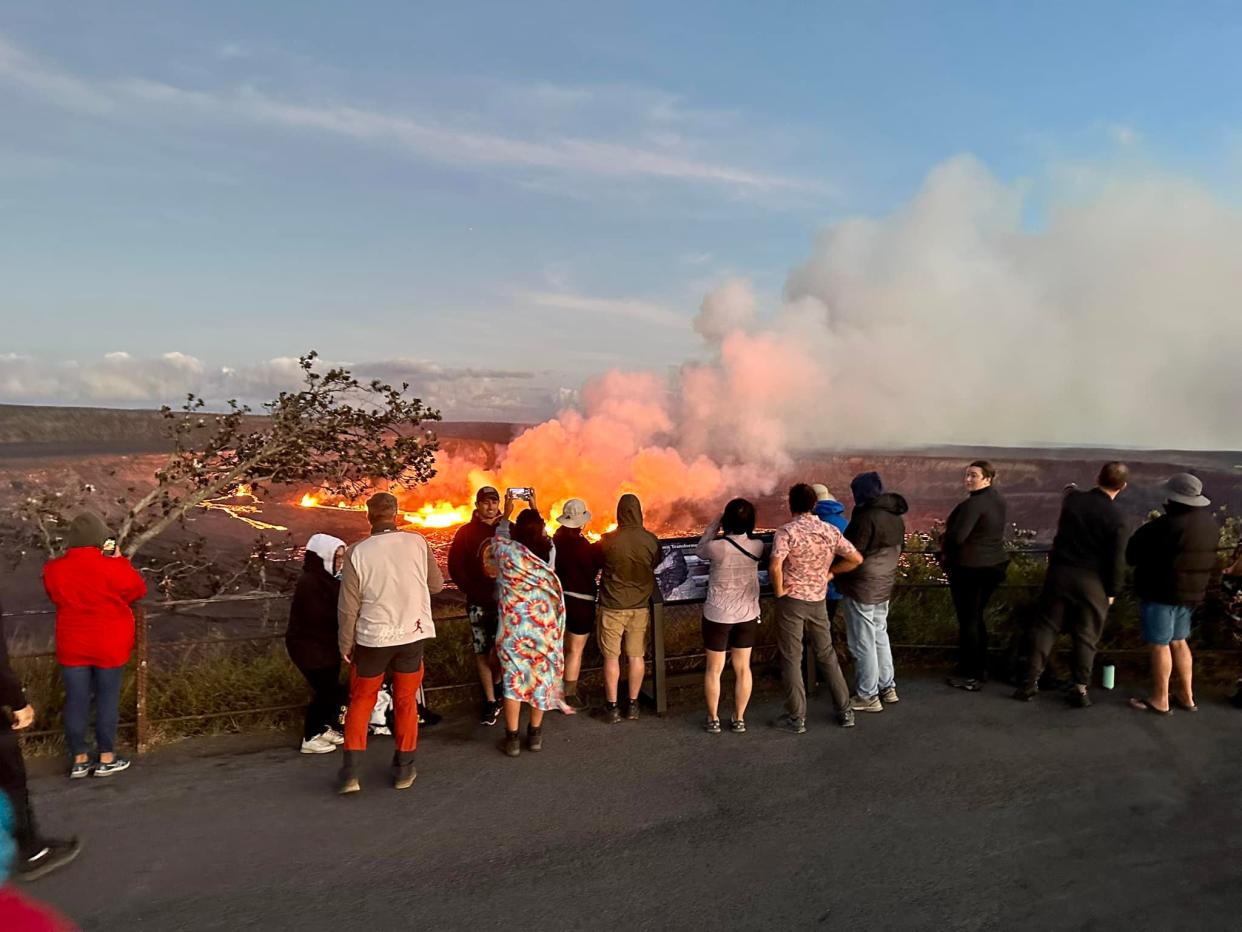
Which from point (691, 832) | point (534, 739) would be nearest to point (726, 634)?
point (534, 739)

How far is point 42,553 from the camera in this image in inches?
423

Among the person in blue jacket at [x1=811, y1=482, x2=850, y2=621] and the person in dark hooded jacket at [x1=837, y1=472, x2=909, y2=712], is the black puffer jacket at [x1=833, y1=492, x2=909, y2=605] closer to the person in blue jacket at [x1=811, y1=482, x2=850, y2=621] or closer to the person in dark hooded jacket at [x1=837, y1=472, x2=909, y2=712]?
the person in dark hooded jacket at [x1=837, y1=472, x2=909, y2=712]

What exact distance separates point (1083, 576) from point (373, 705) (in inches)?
223

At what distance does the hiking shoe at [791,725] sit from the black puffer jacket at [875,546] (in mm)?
1105

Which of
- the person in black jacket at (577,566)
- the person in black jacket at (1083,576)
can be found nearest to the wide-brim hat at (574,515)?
the person in black jacket at (577,566)

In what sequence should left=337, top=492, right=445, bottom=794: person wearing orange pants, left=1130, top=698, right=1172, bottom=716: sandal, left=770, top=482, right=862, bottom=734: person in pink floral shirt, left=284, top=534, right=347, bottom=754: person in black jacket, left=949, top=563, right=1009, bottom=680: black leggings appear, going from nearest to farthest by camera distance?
left=337, top=492, right=445, bottom=794: person wearing orange pants, left=284, top=534, right=347, bottom=754: person in black jacket, left=770, top=482, right=862, bottom=734: person in pink floral shirt, left=1130, top=698, right=1172, bottom=716: sandal, left=949, top=563, right=1009, bottom=680: black leggings

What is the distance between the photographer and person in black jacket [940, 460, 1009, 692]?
268 inches

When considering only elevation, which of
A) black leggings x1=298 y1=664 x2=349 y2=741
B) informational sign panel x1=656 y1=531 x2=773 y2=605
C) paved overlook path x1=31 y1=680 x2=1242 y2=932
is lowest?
paved overlook path x1=31 y1=680 x2=1242 y2=932

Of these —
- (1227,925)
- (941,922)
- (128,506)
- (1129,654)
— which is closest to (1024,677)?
(1129,654)

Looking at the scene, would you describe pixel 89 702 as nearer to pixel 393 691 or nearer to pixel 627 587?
pixel 393 691

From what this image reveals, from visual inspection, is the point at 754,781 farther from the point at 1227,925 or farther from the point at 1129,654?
the point at 1129,654

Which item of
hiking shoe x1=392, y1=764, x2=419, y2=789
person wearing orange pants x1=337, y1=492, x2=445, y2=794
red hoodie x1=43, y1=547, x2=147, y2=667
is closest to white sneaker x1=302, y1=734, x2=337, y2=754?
person wearing orange pants x1=337, y1=492, x2=445, y2=794

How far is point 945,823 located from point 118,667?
17.7 ft

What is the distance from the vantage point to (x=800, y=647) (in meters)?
6.13
